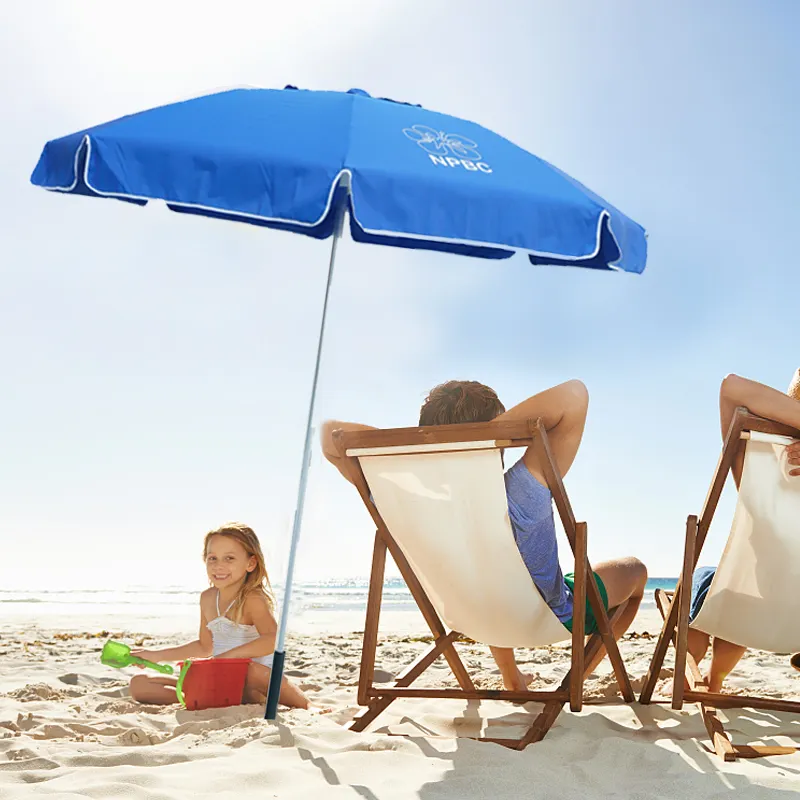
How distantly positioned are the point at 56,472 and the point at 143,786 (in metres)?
22.3

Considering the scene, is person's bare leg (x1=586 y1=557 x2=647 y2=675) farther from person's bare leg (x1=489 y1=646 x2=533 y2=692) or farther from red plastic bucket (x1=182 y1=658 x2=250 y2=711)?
red plastic bucket (x1=182 y1=658 x2=250 y2=711)

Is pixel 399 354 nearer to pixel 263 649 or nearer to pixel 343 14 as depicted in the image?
pixel 343 14

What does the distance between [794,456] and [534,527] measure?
33.2 inches

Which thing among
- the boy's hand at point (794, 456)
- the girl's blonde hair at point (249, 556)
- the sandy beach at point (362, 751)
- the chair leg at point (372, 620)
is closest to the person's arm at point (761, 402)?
the boy's hand at point (794, 456)

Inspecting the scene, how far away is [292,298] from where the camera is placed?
26.8ft

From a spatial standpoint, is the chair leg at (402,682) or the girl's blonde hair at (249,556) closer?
the chair leg at (402,682)

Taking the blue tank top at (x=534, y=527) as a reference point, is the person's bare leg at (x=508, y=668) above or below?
below

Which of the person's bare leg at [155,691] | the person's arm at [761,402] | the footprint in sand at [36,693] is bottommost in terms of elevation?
the footprint in sand at [36,693]

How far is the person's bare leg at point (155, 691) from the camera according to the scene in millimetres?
3186

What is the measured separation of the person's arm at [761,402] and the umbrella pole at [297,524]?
1.46m

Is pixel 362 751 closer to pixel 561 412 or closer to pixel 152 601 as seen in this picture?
pixel 561 412

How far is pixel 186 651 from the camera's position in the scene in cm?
329

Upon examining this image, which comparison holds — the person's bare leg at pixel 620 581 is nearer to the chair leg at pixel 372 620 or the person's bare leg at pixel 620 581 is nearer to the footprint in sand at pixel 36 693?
the chair leg at pixel 372 620

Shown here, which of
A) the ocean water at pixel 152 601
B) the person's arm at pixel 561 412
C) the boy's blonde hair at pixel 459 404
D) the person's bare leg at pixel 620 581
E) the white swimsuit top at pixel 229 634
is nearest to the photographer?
the person's arm at pixel 561 412
